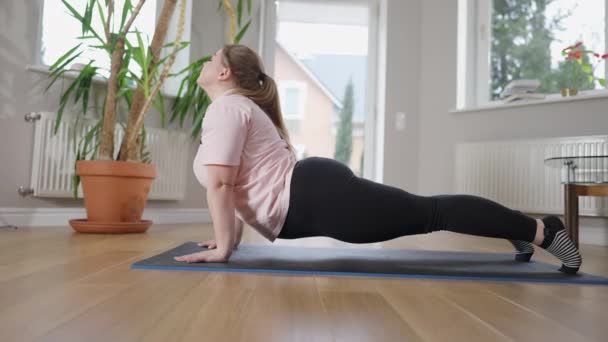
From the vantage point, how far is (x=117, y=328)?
738 mm

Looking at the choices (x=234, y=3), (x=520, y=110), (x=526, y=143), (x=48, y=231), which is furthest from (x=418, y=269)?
(x=234, y=3)

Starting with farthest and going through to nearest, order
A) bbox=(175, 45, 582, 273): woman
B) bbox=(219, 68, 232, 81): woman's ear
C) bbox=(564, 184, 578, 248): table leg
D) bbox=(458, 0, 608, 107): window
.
→ 1. bbox=(458, 0, 608, 107): window
2. bbox=(564, 184, 578, 248): table leg
3. bbox=(219, 68, 232, 81): woman's ear
4. bbox=(175, 45, 582, 273): woman

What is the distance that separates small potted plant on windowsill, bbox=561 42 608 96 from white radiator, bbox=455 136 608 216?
17.1 inches

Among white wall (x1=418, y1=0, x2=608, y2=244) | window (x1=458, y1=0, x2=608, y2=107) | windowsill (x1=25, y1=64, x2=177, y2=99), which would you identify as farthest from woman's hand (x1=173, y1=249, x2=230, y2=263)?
window (x1=458, y1=0, x2=608, y2=107)

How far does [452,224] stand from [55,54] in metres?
2.78

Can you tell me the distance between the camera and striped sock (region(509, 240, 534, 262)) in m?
1.76

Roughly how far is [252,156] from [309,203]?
23cm

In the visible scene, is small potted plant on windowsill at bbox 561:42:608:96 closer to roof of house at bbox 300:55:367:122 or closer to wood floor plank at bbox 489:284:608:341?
roof of house at bbox 300:55:367:122

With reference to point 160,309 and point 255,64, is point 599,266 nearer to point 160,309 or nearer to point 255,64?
point 255,64

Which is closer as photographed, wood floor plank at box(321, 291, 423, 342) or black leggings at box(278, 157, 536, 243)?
wood floor plank at box(321, 291, 423, 342)

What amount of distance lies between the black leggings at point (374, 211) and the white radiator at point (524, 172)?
1.80 metres

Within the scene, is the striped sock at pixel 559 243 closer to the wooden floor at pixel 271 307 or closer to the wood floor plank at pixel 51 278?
the wooden floor at pixel 271 307

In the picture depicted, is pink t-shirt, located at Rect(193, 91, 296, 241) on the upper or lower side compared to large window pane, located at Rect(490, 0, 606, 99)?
lower

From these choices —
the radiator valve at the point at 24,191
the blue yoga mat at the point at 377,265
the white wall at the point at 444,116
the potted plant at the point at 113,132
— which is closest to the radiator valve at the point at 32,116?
the potted plant at the point at 113,132
